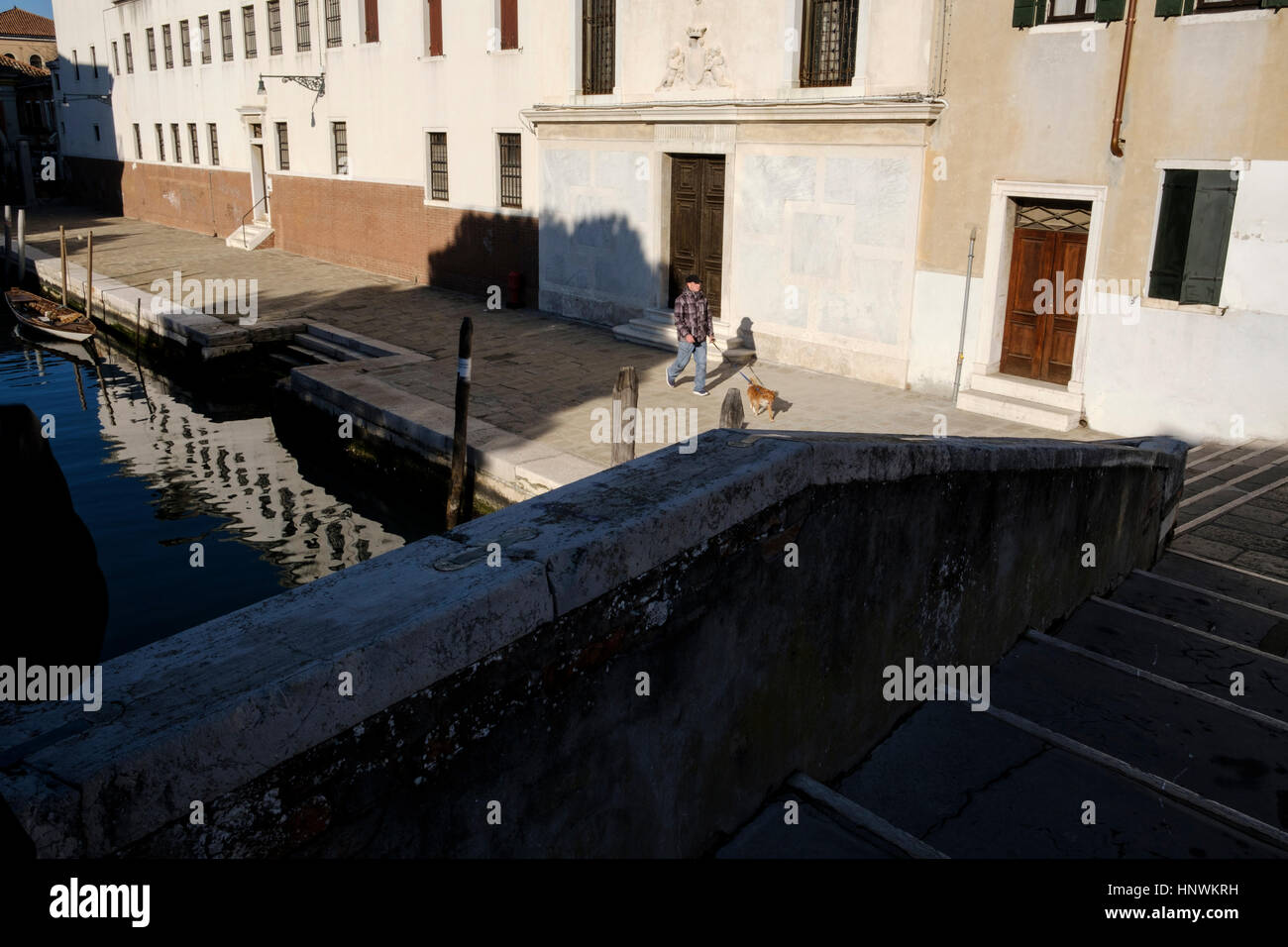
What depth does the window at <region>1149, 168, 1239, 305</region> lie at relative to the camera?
9.86m

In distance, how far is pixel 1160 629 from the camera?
589cm

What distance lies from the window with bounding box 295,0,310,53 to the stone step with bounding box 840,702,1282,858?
994 inches

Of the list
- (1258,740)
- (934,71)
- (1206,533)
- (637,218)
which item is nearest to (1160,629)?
(1258,740)

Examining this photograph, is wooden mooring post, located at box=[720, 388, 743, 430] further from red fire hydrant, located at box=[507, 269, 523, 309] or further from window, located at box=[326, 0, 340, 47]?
window, located at box=[326, 0, 340, 47]

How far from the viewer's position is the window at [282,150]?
2622cm

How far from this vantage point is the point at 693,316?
40.3 feet

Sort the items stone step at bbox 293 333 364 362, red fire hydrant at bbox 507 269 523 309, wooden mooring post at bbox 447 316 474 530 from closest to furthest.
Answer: wooden mooring post at bbox 447 316 474 530
stone step at bbox 293 333 364 362
red fire hydrant at bbox 507 269 523 309

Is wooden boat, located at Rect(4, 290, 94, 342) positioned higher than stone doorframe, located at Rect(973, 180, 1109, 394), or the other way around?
stone doorframe, located at Rect(973, 180, 1109, 394)

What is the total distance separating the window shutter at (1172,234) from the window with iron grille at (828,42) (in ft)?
14.6

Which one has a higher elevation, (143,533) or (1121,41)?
(1121,41)

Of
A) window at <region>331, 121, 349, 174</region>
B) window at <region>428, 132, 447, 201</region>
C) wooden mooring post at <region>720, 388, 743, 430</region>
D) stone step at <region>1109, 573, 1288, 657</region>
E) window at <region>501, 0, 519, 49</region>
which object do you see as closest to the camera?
stone step at <region>1109, 573, 1288, 657</region>

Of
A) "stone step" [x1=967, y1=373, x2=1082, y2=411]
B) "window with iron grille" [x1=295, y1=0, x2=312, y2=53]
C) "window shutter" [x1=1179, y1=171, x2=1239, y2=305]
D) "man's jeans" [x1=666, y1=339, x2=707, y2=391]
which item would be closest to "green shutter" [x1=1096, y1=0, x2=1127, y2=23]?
"window shutter" [x1=1179, y1=171, x2=1239, y2=305]
